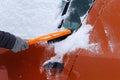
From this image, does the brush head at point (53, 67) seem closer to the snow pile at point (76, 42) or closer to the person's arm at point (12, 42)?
the snow pile at point (76, 42)

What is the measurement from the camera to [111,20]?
2.38 m

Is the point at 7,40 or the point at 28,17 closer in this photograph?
the point at 7,40

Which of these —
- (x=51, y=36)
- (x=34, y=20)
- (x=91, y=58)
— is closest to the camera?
(x=91, y=58)

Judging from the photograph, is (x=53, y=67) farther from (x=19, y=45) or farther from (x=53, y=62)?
(x=19, y=45)

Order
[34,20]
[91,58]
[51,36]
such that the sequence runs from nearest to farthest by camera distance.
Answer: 1. [91,58]
2. [51,36]
3. [34,20]

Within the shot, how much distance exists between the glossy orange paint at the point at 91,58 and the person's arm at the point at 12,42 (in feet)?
0.26

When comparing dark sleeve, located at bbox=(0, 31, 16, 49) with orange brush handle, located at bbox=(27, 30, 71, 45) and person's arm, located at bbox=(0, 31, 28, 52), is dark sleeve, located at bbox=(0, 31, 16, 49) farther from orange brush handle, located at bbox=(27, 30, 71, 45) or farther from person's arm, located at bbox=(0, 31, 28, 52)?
orange brush handle, located at bbox=(27, 30, 71, 45)

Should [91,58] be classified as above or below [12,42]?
above

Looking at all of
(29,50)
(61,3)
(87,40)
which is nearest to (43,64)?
(29,50)

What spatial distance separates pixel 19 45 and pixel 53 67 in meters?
0.28

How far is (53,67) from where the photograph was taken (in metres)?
2.41

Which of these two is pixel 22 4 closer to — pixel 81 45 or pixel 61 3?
pixel 61 3

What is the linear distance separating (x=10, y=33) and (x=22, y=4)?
27cm

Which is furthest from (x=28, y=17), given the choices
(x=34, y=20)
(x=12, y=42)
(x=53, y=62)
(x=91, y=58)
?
(x=91, y=58)
